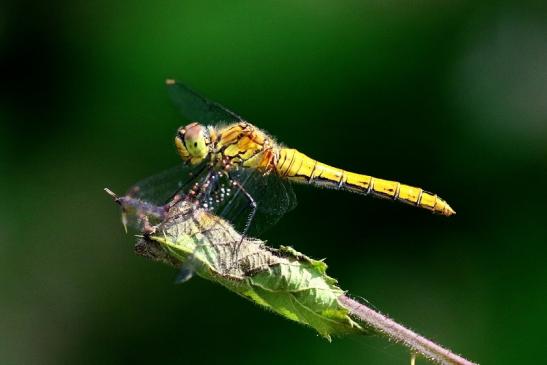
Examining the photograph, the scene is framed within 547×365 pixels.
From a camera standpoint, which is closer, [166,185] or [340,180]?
[166,185]

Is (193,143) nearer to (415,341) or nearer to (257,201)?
(257,201)

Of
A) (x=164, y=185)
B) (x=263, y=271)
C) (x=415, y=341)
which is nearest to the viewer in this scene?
(x=415, y=341)

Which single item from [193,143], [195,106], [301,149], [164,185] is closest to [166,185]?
[164,185]

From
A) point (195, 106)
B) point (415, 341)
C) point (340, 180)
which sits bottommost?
point (415, 341)

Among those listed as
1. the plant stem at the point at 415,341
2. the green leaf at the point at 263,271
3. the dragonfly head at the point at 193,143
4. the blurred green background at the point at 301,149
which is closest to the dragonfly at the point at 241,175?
the dragonfly head at the point at 193,143

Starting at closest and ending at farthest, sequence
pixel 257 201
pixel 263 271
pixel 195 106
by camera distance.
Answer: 1. pixel 263 271
2. pixel 257 201
3. pixel 195 106

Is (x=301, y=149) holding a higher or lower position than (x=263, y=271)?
higher

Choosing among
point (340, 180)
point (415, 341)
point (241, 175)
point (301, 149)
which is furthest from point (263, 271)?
point (301, 149)
